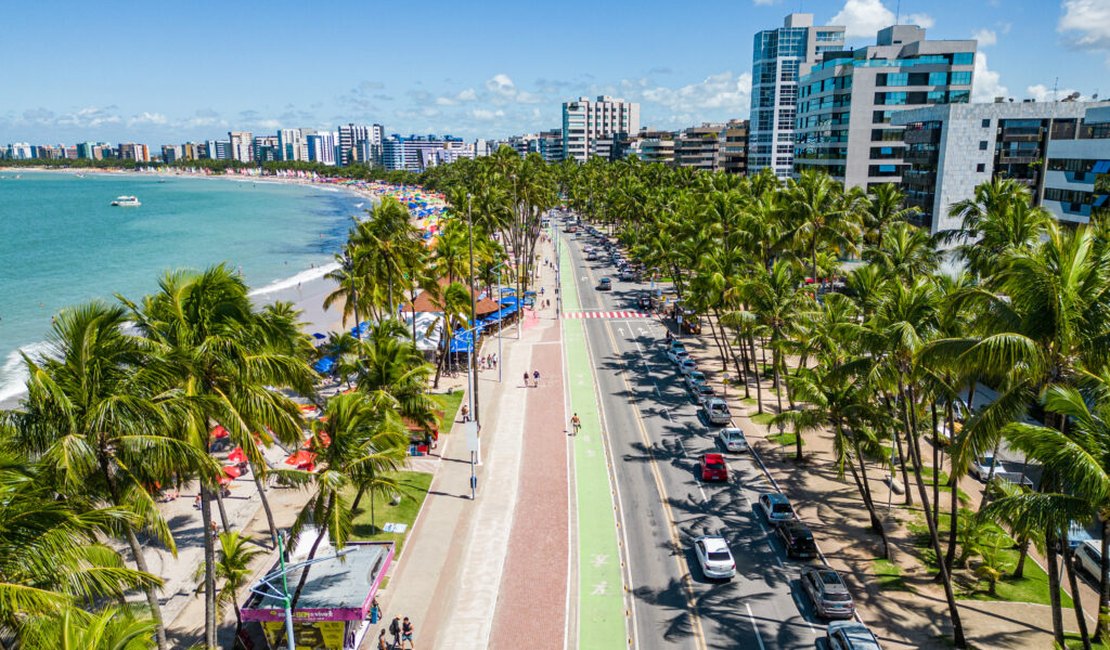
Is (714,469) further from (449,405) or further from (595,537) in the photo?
(449,405)

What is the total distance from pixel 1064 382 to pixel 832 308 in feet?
50.1

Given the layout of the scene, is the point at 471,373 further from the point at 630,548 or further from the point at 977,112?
the point at 977,112

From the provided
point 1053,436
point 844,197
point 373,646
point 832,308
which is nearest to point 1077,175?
point 844,197

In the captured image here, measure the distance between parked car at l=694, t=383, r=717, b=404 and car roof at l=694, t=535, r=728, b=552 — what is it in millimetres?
19022

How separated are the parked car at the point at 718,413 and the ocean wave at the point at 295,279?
6428cm

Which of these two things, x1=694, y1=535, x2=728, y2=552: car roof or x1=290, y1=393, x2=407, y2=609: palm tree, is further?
x1=694, y1=535, x2=728, y2=552: car roof

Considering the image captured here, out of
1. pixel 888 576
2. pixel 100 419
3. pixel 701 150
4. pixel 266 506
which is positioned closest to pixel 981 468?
pixel 888 576

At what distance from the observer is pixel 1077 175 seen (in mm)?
54719

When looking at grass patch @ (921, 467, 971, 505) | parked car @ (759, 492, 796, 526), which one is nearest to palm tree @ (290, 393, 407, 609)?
parked car @ (759, 492, 796, 526)

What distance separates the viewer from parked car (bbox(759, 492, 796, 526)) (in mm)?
31422

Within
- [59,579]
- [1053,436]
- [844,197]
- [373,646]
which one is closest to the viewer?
[59,579]

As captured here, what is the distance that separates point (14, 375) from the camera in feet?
202

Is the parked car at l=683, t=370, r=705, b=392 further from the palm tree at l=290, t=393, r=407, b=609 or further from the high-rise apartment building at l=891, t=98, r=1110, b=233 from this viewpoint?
the palm tree at l=290, t=393, r=407, b=609

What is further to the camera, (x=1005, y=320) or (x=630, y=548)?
(x=630, y=548)
